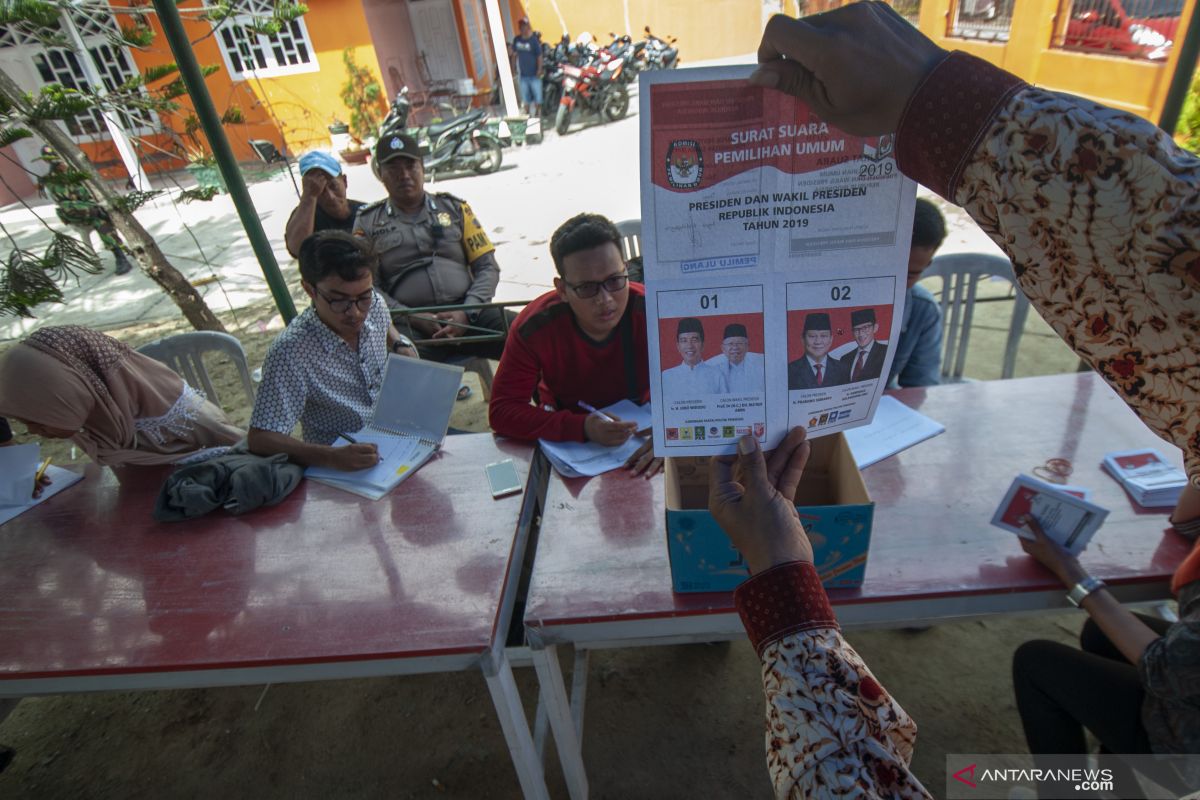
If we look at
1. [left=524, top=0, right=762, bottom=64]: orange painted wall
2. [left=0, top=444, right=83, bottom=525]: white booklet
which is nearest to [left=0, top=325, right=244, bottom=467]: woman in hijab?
[left=0, top=444, right=83, bottom=525]: white booklet

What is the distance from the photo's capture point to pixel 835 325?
3.10ft

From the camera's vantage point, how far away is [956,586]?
1.18 m

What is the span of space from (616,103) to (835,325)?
11090 millimetres

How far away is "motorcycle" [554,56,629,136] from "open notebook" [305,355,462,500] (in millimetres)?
9679

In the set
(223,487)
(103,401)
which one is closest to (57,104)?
(103,401)

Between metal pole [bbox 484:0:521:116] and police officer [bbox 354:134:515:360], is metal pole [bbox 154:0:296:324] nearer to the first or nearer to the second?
police officer [bbox 354:134:515:360]

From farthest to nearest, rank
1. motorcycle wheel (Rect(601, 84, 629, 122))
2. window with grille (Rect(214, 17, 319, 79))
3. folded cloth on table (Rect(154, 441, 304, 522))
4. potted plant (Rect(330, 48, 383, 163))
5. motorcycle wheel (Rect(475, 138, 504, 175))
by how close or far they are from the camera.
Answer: motorcycle wheel (Rect(601, 84, 629, 122)), potted plant (Rect(330, 48, 383, 163)), window with grille (Rect(214, 17, 319, 79)), motorcycle wheel (Rect(475, 138, 504, 175)), folded cloth on table (Rect(154, 441, 304, 522))

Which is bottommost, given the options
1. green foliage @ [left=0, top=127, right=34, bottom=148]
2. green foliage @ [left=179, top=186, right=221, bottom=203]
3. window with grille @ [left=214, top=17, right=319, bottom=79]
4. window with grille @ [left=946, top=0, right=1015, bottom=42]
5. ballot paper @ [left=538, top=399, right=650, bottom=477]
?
ballot paper @ [left=538, top=399, right=650, bottom=477]

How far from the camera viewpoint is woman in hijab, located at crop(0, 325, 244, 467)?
5.52 ft

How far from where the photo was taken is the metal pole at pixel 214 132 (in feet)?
7.64

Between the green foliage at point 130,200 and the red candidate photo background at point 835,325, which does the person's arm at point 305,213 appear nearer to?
the green foliage at point 130,200

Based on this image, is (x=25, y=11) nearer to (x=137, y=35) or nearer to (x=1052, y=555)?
(x=137, y=35)

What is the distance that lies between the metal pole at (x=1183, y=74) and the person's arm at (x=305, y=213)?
142 inches

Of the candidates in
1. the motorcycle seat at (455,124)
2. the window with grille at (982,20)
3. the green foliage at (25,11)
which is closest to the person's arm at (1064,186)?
the green foliage at (25,11)
